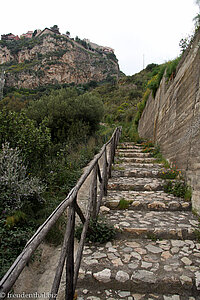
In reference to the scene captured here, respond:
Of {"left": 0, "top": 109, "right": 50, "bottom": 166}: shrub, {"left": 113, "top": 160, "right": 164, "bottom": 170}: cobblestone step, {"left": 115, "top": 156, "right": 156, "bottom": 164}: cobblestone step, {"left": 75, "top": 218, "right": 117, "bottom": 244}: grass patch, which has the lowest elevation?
{"left": 75, "top": 218, "right": 117, "bottom": 244}: grass patch

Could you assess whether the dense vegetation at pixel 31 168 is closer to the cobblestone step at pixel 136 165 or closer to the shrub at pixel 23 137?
the shrub at pixel 23 137

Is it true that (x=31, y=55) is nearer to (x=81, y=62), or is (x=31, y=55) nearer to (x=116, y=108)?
(x=81, y=62)

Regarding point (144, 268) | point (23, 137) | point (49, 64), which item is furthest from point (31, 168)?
point (49, 64)

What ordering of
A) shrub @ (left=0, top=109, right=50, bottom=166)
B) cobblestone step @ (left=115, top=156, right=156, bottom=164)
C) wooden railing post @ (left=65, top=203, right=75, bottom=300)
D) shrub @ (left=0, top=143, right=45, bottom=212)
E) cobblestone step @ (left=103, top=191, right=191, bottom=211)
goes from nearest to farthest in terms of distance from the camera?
wooden railing post @ (left=65, top=203, right=75, bottom=300) < shrub @ (left=0, top=143, right=45, bottom=212) < cobblestone step @ (left=103, top=191, right=191, bottom=211) < shrub @ (left=0, top=109, right=50, bottom=166) < cobblestone step @ (left=115, top=156, right=156, bottom=164)

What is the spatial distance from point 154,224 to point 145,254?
2.04 feet

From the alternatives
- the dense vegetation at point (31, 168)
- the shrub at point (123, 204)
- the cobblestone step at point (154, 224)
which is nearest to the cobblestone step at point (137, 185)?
the shrub at point (123, 204)

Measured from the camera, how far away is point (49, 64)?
50938 mm

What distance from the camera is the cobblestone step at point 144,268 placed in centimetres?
188

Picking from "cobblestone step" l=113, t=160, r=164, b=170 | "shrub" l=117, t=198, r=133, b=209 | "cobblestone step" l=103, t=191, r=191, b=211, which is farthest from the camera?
"cobblestone step" l=113, t=160, r=164, b=170

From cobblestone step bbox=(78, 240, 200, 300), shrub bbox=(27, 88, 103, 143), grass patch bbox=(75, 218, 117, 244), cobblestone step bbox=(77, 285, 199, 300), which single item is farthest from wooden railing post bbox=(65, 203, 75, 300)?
shrub bbox=(27, 88, 103, 143)

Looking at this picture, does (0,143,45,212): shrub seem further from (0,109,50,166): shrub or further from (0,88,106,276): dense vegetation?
(0,109,50,166): shrub

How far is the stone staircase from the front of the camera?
1.88 m

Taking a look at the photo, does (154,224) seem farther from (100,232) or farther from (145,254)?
(100,232)

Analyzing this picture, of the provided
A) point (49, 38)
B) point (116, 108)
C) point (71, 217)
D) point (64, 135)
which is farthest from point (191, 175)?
point (49, 38)
